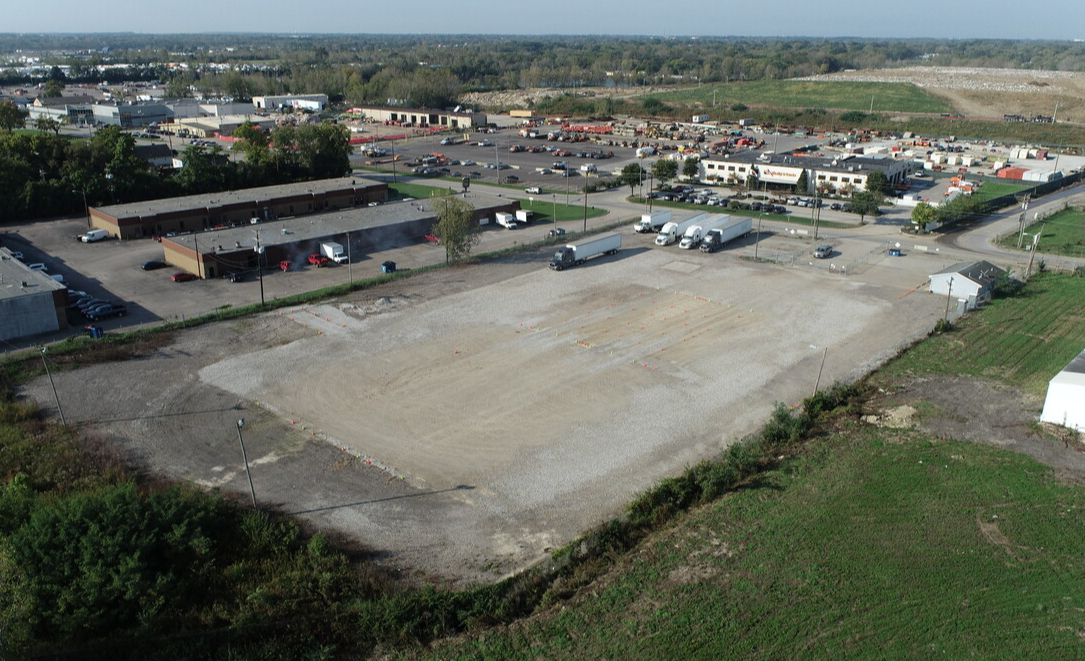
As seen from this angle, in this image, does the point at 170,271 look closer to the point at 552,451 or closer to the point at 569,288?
the point at 569,288

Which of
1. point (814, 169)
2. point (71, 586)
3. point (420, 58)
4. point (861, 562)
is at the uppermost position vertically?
point (420, 58)

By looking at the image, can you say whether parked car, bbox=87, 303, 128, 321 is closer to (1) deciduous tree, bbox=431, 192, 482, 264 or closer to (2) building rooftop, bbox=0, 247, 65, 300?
(2) building rooftop, bbox=0, 247, 65, 300

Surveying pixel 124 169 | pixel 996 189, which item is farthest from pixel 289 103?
pixel 996 189

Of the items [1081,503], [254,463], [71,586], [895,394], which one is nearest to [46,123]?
[254,463]

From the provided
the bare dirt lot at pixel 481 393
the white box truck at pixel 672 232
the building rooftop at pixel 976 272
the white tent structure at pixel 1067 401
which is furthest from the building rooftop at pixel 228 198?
the white tent structure at pixel 1067 401

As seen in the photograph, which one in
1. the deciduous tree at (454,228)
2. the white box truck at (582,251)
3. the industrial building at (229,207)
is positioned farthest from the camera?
the industrial building at (229,207)

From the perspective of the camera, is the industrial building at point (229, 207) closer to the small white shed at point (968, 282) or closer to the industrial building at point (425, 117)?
the small white shed at point (968, 282)

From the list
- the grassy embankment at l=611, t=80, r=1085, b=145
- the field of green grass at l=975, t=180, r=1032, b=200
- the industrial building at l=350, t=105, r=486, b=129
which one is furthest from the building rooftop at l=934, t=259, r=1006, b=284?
the industrial building at l=350, t=105, r=486, b=129
